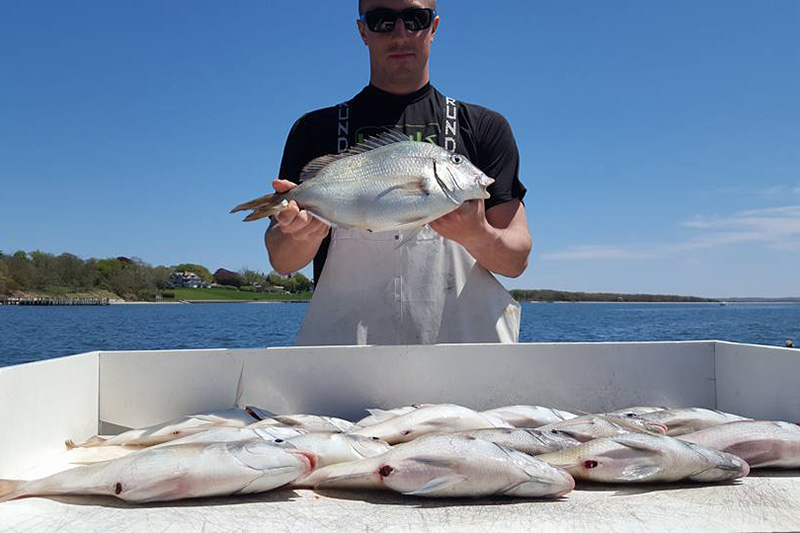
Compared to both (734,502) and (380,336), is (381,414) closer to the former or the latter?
(380,336)

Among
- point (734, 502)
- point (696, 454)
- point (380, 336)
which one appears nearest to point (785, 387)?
point (696, 454)

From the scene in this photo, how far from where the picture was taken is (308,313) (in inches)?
172

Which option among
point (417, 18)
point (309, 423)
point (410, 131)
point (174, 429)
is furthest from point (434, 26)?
point (174, 429)

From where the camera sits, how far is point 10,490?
2178 millimetres

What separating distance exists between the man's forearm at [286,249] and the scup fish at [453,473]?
5.70 ft

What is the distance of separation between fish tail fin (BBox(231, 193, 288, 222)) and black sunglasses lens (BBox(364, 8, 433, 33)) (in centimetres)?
132

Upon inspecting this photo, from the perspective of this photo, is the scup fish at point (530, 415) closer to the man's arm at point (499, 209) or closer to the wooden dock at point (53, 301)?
the man's arm at point (499, 209)

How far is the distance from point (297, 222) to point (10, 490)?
5.84 ft

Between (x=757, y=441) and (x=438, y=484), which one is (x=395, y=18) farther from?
(x=757, y=441)

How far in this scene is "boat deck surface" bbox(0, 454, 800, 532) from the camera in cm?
183

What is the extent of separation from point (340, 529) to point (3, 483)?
4.08 ft

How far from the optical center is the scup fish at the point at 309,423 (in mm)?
2983

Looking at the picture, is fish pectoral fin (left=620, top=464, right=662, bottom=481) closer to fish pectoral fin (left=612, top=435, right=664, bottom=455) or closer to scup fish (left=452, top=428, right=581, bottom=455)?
fish pectoral fin (left=612, top=435, right=664, bottom=455)

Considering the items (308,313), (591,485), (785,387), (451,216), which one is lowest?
(591,485)
